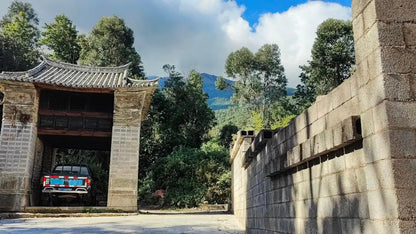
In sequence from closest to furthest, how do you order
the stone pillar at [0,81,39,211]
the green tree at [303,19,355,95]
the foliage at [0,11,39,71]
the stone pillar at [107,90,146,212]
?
the stone pillar at [0,81,39,211], the stone pillar at [107,90,146,212], the foliage at [0,11,39,71], the green tree at [303,19,355,95]

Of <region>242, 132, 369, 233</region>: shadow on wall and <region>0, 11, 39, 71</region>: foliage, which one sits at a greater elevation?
<region>0, 11, 39, 71</region>: foliage

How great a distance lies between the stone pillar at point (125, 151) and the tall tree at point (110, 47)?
43.9 feet

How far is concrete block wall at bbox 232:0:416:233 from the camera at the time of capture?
1866 millimetres

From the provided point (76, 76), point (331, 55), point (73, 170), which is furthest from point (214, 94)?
point (73, 170)

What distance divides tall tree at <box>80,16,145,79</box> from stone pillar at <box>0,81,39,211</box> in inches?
541

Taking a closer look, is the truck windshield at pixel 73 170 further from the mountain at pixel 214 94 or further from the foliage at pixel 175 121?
the mountain at pixel 214 94

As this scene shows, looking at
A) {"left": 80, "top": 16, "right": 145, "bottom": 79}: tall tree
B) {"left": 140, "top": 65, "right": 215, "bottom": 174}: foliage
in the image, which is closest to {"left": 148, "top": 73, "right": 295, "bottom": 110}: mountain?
{"left": 80, "top": 16, "right": 145, "bottom": 79}: tall tree

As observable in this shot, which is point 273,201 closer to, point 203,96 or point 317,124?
point 317,124

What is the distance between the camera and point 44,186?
12000mm

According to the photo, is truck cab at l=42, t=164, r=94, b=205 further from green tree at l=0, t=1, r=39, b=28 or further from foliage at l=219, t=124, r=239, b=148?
green tree at l=0, t=1, r=39, b=28

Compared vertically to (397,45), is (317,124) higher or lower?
lower

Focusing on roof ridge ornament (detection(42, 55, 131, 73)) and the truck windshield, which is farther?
roof ridge ornament (detection(42, 55, 131, 73))

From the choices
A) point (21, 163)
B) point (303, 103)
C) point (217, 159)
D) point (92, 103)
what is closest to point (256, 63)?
point (303, 103)

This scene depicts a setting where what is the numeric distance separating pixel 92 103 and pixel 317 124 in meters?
12.9
